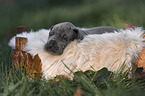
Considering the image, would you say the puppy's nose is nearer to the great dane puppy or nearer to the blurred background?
the great dane puppy

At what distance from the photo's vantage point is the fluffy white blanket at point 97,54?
1465mm

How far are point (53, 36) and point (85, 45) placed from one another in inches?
12.1

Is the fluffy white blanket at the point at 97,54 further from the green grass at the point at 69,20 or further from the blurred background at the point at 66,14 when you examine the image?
the blurred background at the point at 66,14

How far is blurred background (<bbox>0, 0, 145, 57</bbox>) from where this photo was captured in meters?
4.01

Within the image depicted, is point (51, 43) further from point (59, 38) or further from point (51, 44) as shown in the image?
point (59, 38)

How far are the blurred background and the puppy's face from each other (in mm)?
1994

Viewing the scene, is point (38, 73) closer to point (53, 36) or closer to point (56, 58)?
point (56, 58)

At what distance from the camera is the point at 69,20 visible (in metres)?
4.32

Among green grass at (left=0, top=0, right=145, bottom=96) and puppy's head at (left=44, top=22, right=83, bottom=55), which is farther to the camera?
puppy's head at (left=44, top=22, right=83, bottom=55)

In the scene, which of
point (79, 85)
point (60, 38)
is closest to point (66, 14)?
point (60, 38)

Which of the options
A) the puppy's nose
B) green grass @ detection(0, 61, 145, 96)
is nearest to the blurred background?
the puppy's nose

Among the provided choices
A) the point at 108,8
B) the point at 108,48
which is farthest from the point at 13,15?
the point at 108,48

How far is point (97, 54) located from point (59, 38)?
374 mm

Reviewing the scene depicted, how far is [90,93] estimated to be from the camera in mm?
1182
